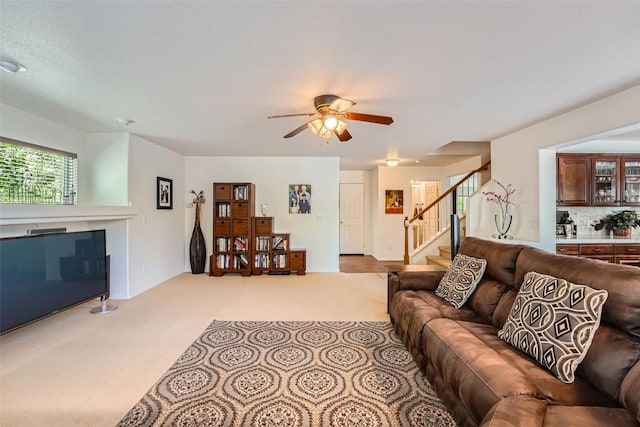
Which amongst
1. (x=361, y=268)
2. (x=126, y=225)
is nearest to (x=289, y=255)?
(x=361, y=268)

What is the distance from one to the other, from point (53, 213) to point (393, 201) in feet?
21.0

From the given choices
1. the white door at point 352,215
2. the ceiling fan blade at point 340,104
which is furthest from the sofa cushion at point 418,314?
the white door at point 352,215

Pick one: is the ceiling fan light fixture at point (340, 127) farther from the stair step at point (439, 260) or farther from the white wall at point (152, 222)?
the stair step at point (439, 260)

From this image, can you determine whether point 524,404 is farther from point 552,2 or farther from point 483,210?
point 483,210

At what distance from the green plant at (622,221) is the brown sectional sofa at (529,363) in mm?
3257

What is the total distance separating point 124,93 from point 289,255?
370 centimetres

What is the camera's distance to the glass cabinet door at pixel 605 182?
4.21 metres

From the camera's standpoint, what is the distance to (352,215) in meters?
8.65

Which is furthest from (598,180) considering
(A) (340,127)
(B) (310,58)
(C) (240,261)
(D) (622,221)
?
(C) (240,261)

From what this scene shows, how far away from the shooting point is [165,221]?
512 centimetres

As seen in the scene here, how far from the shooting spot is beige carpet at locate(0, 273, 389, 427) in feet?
6.45

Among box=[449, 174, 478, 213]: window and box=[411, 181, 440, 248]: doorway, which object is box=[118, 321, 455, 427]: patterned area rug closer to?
box=[449, 174, 478, 213]: window

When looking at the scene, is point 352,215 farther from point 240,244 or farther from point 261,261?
point 240,244

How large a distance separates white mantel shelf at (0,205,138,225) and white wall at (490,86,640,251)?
5.35 meters
